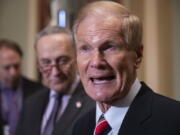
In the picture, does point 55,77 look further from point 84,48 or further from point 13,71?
point 13,71

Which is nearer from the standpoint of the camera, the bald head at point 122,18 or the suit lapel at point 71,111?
the bald head at point 122,18

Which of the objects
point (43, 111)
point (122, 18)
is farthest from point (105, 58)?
point (43, 111)

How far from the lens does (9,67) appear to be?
3168 millimetres

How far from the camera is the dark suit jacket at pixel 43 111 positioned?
1725 millimetres

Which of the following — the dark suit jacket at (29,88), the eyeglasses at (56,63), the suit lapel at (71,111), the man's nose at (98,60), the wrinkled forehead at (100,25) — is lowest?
the dark suit jacket at (29,88)

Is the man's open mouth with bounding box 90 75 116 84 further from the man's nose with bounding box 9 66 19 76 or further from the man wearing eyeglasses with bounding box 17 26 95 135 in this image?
the man's nose with bounding box 9 66 19 76

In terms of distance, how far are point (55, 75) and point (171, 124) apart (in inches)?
33.3

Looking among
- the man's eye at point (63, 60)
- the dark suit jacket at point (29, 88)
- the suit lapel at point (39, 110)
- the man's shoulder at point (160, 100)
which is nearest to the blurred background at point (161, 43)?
the man's shoulder at point (160, 100)

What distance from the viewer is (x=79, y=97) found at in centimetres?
182

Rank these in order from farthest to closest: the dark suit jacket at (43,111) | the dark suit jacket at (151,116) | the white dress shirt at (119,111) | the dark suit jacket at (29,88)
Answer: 1. the dark suit jacket at (29,88)
2. the dark suit jacket at (43,111)
3. the white dress shirt at (119,111)
4. the dark suit jacket at (151,116)

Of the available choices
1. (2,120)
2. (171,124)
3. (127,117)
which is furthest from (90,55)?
(2,120)

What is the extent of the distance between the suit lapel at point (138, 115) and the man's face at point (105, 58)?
0.19 feet

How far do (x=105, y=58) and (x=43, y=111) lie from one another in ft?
2.84

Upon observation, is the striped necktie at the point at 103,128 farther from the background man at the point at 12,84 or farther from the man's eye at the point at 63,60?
the background man at the point at 12,84
